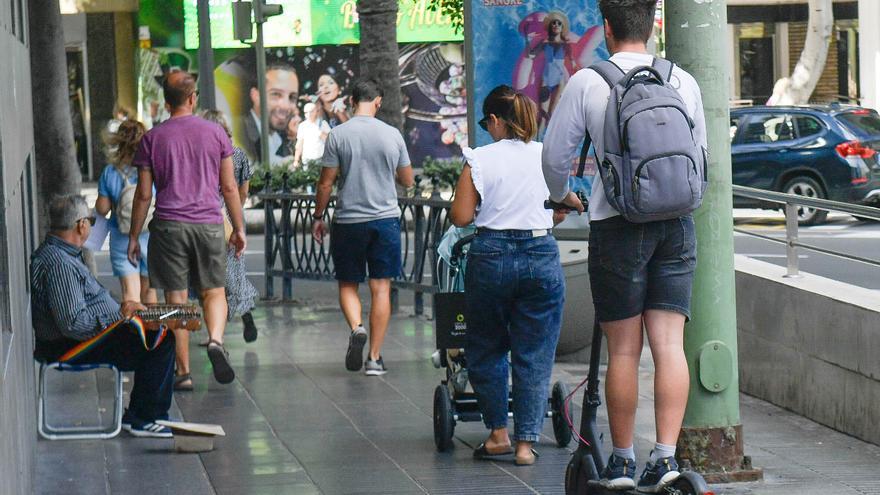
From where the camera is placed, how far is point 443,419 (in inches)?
281

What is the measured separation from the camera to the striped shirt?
7176 mm

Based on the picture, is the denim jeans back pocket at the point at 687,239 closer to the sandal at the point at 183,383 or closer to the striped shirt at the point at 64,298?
the striped shirt at the point at 64,298

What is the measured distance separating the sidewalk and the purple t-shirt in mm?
1099

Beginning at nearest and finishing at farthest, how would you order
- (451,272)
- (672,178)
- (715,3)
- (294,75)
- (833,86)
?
(672,178) < (715,3) < (451,272) < (294,75) < (833,86)

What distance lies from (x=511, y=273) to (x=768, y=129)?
15263 mm

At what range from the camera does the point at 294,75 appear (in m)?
30.9

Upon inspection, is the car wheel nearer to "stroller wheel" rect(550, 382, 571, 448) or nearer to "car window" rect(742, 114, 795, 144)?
"car window" rect(742, 114, 795, 144)

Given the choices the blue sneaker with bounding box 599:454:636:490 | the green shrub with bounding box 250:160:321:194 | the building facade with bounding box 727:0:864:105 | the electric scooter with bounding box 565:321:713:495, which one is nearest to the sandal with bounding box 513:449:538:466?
the electric scooter with bounding box 565:321:713:495

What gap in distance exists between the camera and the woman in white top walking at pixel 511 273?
22.4 feet

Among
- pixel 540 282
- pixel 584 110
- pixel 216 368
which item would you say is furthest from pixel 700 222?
pixel 216 368

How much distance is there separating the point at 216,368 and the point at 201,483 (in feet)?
6.72

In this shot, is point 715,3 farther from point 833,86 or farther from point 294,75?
point 833,86

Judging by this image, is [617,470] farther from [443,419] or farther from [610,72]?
[443,419]

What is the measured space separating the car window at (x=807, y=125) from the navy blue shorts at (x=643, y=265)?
642 inches
